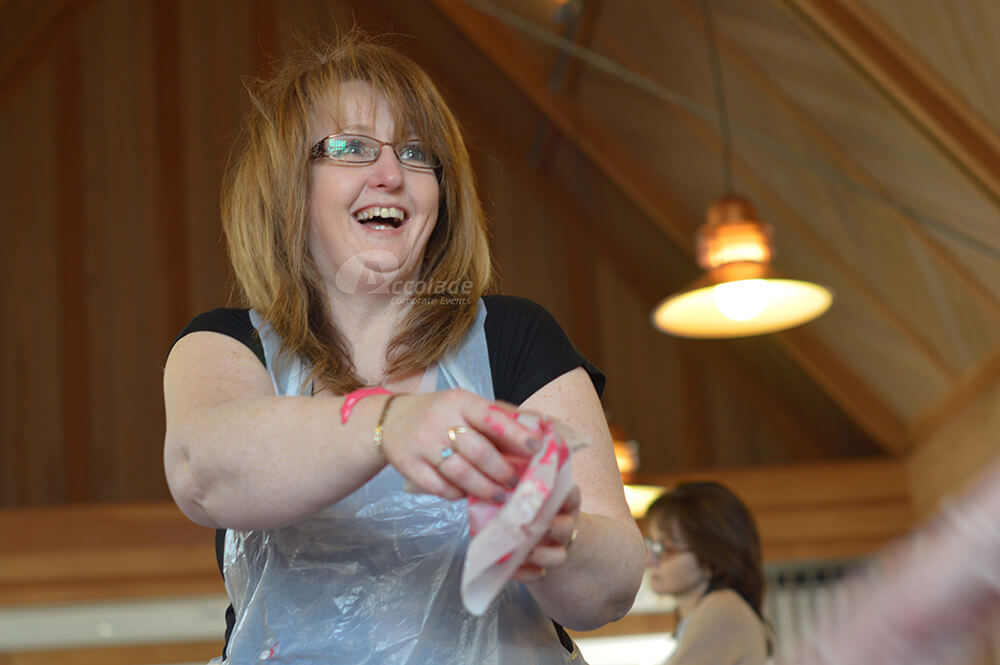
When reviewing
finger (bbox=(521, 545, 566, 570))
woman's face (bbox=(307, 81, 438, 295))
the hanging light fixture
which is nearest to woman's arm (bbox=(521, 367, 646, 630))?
finger (bbox=(521, 545, 566, 570))

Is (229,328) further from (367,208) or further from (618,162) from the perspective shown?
(618,162)

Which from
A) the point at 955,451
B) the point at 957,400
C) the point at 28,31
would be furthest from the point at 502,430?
the point at 28,31

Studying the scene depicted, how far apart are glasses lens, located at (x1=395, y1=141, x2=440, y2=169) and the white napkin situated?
502 millimetres

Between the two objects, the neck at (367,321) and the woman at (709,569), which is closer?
the neck at (367,321)

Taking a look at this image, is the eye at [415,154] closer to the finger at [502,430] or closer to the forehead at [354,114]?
the forehead at [354,114]

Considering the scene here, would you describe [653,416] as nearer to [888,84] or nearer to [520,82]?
[520,82]

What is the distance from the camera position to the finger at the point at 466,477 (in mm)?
896

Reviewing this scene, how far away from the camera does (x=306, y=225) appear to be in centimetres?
134

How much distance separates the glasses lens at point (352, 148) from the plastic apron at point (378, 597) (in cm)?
35

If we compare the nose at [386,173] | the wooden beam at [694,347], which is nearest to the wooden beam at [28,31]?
the wooden beam at [694,347]

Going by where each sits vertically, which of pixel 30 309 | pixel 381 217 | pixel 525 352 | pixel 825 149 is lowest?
pixel 525 352

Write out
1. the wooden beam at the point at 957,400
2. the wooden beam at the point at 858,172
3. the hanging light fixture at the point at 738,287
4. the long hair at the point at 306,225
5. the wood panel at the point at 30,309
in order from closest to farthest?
the long hair at the point at 306,225, the hanging light fixture at the point at 738,287, the wooden beam at the point at 858,172, the wooden beam at the point at 957,400, the wood panel at the point at 30,309

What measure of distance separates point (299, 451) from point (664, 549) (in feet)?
7.19

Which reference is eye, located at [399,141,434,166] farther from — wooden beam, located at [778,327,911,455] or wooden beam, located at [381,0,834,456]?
wooden beam, located at [381,0,834,456]
